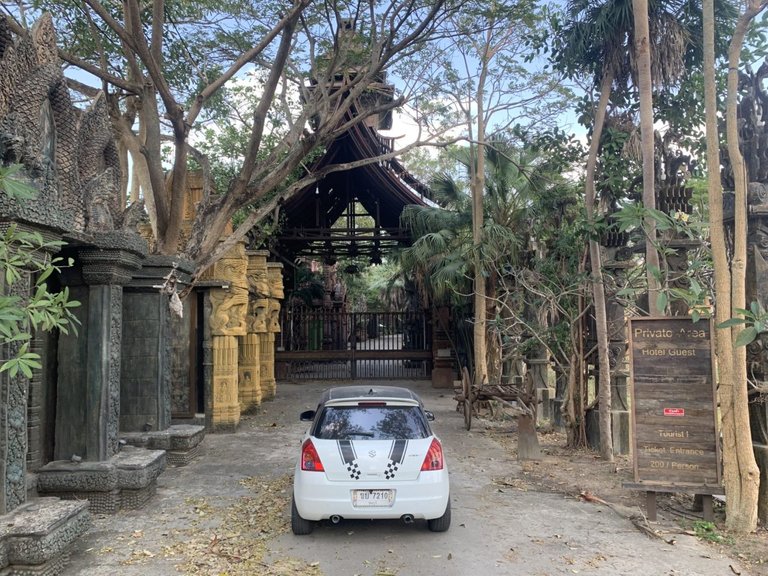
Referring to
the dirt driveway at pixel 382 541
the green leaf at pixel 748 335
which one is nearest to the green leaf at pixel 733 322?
the green leaf at pixel 748 335

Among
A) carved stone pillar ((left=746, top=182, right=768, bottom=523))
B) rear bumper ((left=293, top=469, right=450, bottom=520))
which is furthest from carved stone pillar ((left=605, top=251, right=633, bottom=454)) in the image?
rear bumper ((left=293, top=469, right=450, bottom=520))

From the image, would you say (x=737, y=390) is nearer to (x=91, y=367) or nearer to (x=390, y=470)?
(x=390, y=470)

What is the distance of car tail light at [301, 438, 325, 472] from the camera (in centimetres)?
499

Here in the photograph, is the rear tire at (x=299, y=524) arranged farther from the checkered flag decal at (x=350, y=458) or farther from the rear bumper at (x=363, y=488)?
the checkered flag decal at (x=350, y=458)

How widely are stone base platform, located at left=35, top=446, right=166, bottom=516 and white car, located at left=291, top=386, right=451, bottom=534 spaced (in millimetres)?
1940

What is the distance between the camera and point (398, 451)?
5027mm

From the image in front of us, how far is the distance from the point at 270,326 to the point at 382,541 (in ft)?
35.2

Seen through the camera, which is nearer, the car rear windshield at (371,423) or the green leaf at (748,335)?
the green leaf at (748,335)

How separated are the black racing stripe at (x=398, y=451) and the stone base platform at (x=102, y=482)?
9.23 ft

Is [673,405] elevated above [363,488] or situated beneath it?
elevated above

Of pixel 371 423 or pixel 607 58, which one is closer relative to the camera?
pixel 371 423

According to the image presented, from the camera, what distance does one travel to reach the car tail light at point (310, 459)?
4.99 meters

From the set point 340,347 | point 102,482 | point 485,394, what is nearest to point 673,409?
point 485,394

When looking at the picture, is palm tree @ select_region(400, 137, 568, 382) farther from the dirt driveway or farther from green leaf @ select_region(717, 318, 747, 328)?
green leaf @ select_region(717, 318, 747, 328)
